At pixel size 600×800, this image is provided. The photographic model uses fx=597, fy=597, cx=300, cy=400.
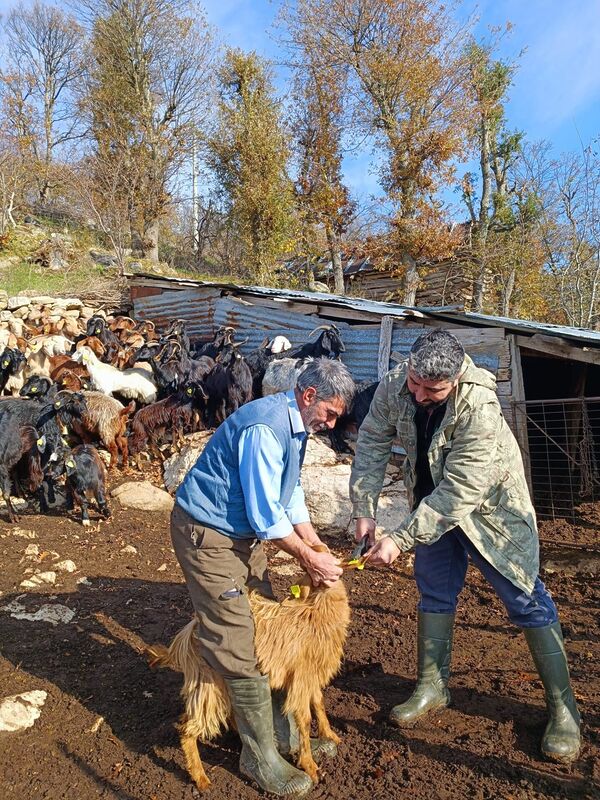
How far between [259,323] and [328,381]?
29.1 ft

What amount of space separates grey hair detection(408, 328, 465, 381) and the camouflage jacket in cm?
19

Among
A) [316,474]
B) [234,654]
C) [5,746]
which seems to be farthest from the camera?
[316,474]

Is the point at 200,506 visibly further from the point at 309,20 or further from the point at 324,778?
the point at 309,20

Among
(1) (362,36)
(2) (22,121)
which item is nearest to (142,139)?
(2) (22,121)

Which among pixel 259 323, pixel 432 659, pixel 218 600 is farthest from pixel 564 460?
pixel 218 600

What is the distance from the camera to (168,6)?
2561 centimetres

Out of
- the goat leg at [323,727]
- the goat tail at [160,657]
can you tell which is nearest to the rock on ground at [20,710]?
the goat tail at [160,657]

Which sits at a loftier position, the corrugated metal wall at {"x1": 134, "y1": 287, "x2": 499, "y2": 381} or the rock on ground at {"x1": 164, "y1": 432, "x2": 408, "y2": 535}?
the corrugated metal wall at {"x1": 134, "y1": 287, "x2": 499, "y2": 381}

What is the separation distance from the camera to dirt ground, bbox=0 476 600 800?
2.93 metres

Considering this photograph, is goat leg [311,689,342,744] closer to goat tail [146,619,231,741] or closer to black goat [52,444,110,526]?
goat tail [146,619,231,741]

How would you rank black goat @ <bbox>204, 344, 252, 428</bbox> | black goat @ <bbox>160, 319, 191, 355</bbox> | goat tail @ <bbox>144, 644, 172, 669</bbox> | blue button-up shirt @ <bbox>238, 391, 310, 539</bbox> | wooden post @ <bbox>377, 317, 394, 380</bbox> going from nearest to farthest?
blue button-up shirt @ <bbox>238, 391, 310, 539</bbox> < goat tail @ <bbox>144, 644, 172, 669</bbox> < wooden post @ <bbox>377, 317, 394, 380</bbox> < black goat @ <bbox>204, 344, 252, 428</bbox> < black goat @ <bbox>160, 319, 191, 355</bbox>

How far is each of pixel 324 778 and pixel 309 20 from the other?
1011 inches

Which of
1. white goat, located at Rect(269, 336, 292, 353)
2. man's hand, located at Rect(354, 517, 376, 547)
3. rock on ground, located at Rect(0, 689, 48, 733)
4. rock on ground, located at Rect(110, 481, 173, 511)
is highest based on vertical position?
white goat, located at Rect(269, 336, 292, 353)

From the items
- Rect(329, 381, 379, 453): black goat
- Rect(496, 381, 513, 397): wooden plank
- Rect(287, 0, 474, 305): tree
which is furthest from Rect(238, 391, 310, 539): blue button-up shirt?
Rect(287, 0, 474, 305): tree
